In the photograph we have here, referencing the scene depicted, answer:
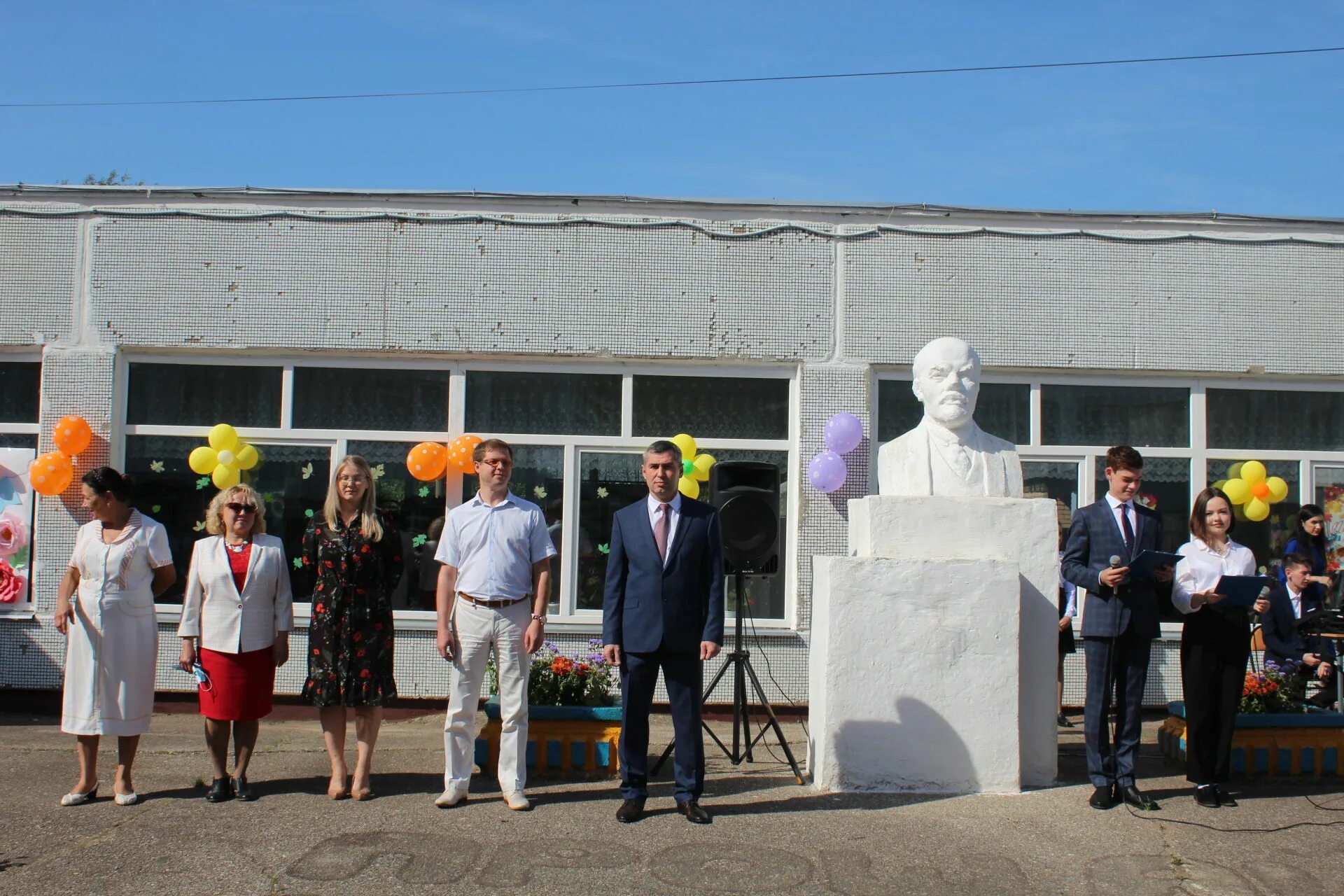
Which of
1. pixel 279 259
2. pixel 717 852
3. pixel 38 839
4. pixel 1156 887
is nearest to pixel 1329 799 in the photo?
pixel 1156 887

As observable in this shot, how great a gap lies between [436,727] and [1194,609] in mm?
4881

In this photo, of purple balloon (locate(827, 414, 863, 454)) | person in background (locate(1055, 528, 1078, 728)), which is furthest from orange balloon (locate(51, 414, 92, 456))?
person in background (locate(1055, 528, 1078, 728))

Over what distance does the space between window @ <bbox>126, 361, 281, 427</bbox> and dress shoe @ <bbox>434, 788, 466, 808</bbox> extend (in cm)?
415

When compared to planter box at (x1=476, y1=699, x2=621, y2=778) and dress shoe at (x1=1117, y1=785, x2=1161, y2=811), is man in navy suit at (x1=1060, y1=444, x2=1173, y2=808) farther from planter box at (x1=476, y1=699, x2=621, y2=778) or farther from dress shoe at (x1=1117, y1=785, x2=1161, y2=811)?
planter box at (x1=476, y1=699, x2=621, y2=778)

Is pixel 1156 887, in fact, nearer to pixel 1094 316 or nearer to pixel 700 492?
pixel 700 492

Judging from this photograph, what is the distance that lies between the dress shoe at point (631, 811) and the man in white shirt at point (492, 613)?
486 mm

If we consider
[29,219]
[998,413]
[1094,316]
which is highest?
[29,219]

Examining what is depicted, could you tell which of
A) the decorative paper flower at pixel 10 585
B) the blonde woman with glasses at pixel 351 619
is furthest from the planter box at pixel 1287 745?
the decorative paper flower at pixel 10 585

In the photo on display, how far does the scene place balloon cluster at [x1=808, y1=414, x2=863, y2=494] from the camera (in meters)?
8.42

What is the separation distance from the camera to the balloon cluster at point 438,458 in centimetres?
831

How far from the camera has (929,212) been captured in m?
8.91

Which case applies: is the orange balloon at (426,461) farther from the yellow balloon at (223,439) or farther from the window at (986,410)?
the window at (986,410)

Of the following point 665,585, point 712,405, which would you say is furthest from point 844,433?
point 665,585

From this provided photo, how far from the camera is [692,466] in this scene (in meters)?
8.48
